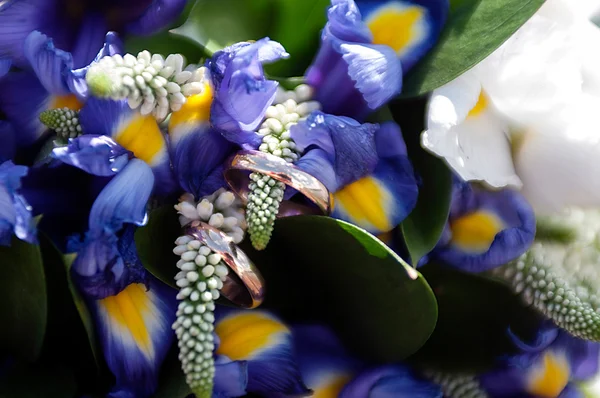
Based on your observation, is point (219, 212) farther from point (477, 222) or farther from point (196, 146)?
point (477, 222)

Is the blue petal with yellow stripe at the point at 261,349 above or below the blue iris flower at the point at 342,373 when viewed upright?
above

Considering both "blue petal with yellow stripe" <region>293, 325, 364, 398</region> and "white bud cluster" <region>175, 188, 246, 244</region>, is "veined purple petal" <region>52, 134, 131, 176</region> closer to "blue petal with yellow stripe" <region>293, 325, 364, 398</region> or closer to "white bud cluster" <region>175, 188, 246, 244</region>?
"white bud cluster" <region>175, 188, 246, 244</region>

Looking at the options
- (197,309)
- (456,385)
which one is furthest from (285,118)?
(456,385)

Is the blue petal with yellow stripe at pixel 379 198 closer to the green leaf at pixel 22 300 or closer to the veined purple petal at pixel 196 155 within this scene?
the veined purple petal at pixel 196 155

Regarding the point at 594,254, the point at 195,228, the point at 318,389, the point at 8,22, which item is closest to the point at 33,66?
the point at 8,22

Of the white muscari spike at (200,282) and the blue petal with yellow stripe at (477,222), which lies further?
the blue petal with yellow stripe at (477,222)

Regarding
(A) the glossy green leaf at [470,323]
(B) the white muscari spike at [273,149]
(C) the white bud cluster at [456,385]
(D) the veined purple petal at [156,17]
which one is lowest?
(C) the white bud cluster at [456,385]

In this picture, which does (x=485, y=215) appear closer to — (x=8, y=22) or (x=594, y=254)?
(x=594, y=254)

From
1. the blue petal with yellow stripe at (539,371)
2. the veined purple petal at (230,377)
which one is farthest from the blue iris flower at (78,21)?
the blue petal with yellow stripe at (539,371)

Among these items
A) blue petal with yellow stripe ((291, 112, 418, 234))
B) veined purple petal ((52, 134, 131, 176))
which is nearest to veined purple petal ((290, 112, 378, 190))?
blue petal with yellow stripe ((291, 112, 418, 234))
